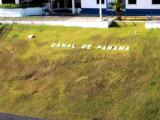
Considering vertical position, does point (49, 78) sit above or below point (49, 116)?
above

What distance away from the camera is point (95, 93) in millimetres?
20500

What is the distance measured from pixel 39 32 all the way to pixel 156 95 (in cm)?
1381

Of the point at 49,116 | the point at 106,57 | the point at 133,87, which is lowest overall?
the point at 49,116

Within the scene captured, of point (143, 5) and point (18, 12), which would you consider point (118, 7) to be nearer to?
point (143, 5)

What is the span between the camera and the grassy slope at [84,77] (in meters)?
19.4

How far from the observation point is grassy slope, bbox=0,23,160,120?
1942 cm

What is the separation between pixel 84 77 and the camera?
71.7 feet

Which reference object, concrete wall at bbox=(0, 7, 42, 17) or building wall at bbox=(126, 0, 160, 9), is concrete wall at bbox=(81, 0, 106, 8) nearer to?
building wall at bbox=(126, 0, 160, 9)

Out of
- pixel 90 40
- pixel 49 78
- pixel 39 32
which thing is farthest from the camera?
pixel 39 32

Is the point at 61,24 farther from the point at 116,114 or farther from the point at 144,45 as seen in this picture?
the point at 116,114

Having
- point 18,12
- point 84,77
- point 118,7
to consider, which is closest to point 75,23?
point 118,7

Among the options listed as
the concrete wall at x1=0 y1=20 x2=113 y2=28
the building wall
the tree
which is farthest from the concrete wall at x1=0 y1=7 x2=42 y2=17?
the building wall

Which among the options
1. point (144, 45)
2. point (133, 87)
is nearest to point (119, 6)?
point (144, 45)

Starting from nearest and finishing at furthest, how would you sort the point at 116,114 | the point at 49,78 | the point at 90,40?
1. the point at 116,114
2. the point at 49,78
3. the point at 90,40
